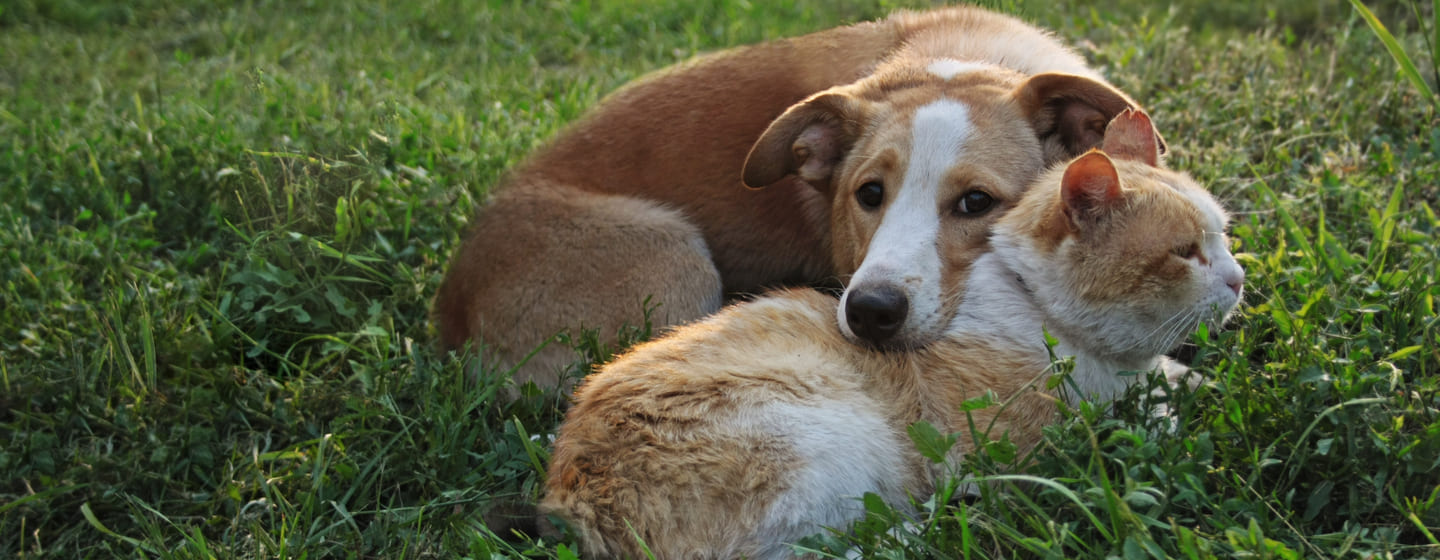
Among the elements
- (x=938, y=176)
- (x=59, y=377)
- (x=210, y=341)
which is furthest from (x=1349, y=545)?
(x=59, y=377)

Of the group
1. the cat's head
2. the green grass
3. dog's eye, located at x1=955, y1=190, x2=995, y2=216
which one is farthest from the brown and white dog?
the green grass

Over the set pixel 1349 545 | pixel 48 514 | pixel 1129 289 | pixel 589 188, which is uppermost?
pixel 1129 289

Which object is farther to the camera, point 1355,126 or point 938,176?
point 1355,126

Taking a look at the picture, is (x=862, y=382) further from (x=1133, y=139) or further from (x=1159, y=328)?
(x=1133, y=139)

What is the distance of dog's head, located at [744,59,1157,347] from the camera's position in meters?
3.01

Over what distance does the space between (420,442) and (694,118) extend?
5.25 feet

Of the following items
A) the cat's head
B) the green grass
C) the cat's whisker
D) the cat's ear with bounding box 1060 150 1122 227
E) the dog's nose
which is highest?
the cat's ear with bounding box 1060 150 1122 227

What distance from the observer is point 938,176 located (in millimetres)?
3293

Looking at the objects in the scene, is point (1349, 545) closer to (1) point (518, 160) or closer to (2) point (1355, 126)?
(2) point (1355, 126)

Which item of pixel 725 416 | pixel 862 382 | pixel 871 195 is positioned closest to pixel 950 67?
pixel 871 195

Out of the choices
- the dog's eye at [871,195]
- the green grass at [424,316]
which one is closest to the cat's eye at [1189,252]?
the green grass at [424,316]

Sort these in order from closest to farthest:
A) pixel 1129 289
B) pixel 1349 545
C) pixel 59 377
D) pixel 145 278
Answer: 1. pixel 1349 545
2. pixel 1129 289
3. pixel 59 377
4. pixel 145 278

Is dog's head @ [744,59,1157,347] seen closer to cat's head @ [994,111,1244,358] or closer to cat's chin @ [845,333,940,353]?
cat's chin @ [845,333,940,353]

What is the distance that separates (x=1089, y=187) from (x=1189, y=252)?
0.92 ft
